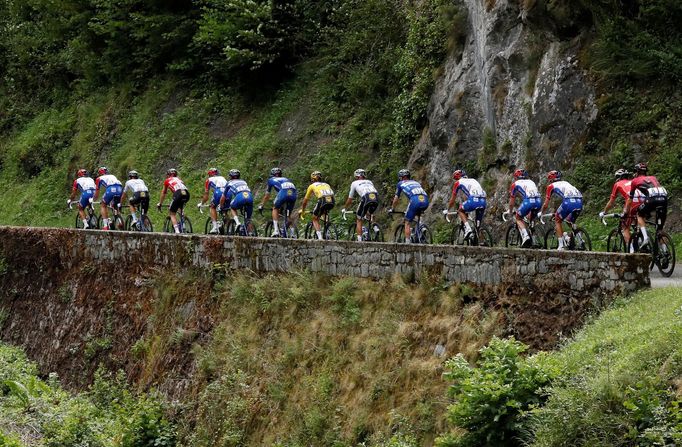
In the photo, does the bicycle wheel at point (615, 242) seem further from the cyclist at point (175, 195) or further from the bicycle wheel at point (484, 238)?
the cyclist at point (175, 195)

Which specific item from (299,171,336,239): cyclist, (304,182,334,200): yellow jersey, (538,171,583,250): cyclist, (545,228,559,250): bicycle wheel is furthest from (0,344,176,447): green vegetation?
(545,228,559,250): bicycle wheel

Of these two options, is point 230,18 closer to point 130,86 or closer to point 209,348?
point 130,86

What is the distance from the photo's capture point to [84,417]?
1652cm

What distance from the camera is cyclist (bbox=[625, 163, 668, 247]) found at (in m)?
15.1

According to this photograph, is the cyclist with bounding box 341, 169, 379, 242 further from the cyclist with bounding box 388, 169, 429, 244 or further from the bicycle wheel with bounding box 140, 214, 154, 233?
the bicycle wheel with bounding box 140, 214, 154, 233

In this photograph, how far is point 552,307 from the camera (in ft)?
40.0

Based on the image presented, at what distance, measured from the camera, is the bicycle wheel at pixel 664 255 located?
14938 mm

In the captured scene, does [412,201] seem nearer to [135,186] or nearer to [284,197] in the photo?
[284,197]

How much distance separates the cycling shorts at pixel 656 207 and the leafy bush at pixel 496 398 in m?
5.95

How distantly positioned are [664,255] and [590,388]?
684 centimetres

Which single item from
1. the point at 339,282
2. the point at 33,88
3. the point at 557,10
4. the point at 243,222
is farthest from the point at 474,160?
the point at 33,88

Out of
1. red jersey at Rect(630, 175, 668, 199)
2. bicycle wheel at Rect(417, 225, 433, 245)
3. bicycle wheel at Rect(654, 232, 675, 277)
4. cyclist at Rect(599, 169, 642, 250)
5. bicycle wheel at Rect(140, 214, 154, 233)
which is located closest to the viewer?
bicycle wheel at Rect(654, 232, 675, 277)

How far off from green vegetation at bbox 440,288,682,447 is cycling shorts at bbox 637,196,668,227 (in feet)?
13.9

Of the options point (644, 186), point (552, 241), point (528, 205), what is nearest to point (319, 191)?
point (552, 241)
